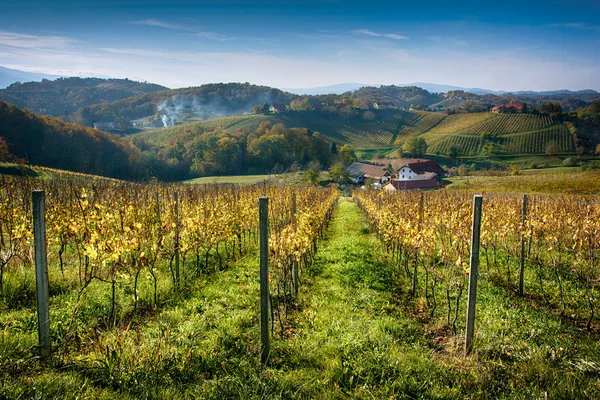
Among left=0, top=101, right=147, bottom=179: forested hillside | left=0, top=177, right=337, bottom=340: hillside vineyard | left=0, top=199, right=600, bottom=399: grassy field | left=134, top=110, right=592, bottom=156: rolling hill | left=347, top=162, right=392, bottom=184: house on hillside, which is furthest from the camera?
left=134, top=110, right=592, bottom=156: rolling hill

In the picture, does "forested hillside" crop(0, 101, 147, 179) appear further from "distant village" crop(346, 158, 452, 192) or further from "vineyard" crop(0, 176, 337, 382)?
"vineyard" crop(0, 176, 337, 382)

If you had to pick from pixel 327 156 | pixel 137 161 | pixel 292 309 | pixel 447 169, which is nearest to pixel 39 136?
pixel 137 161

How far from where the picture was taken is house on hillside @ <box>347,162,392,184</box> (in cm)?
6838

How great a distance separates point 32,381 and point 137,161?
213 feet

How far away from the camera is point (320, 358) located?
3691 millimetres

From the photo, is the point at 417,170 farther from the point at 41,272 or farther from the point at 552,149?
the point at 41,272

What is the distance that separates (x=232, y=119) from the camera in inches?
4035

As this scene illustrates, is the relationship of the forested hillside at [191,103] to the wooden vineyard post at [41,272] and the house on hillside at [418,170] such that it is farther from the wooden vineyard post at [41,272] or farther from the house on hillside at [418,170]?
the wooden vineyard post at [41,272]

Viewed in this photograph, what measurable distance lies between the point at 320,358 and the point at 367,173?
70.6 m

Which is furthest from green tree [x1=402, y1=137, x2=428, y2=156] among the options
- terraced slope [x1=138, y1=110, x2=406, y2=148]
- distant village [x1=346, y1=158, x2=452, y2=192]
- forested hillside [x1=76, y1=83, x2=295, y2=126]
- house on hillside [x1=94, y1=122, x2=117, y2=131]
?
forested hillside [x1=76, y1=83, x2=295, y2=126]

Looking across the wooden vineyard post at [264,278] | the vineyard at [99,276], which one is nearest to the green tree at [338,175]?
the vineyard at [99,276]

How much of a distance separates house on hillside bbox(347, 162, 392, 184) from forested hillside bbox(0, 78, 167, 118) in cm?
9903

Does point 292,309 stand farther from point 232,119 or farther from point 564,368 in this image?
point 232,119

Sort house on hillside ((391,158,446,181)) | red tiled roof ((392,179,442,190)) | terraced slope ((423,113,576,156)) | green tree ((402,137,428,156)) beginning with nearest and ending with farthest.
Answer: red tiled roof ((392,179,442,190))
house on hillside ((391,158,446,181))
terraced slope ((423,113,576,156))
green tree ((402,137,428,156))
